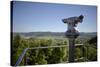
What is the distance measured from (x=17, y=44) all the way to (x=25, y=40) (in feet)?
0.42

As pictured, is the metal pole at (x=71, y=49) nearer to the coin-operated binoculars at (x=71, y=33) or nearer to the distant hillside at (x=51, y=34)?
the coin-operated binoculars at (x=71, y=33)

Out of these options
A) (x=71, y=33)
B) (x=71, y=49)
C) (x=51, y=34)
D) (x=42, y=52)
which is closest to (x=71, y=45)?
(x=71, y=49)

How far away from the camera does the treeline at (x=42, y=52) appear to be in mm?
2641

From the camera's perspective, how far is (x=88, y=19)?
2.95 m

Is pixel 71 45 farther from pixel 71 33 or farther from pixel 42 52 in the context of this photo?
pixel 42 52

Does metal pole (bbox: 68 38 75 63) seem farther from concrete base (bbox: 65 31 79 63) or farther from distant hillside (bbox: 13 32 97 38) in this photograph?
distant hillside (bbox: 13 32 97 38)

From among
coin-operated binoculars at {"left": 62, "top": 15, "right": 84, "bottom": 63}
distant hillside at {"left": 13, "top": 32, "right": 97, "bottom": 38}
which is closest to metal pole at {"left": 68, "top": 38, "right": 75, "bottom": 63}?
coin-operated binoculars at {"left": 62, "top": 15, "right": 84, "bottom": 63}

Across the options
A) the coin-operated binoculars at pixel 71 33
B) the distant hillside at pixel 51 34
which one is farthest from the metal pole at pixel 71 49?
the distant hillside at pixel 51 34

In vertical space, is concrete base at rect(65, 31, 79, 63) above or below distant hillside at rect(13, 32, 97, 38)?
below

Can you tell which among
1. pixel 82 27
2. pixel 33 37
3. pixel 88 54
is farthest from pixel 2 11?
pixel 88 54

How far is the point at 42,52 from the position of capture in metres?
2.74

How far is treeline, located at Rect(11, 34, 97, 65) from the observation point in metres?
2.64

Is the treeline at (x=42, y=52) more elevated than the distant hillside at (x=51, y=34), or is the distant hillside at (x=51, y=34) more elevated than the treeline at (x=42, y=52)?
the distant hillside at (x=51, y=34)

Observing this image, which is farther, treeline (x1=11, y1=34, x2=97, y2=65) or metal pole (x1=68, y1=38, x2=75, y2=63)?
metal pole (x1=68, y1=38, x2=75, y2=63)
